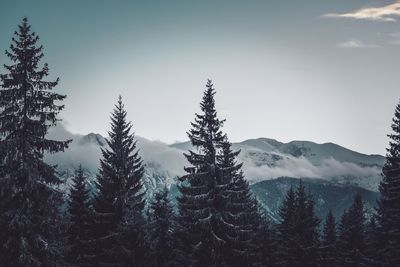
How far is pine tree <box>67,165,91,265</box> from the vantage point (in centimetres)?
3612

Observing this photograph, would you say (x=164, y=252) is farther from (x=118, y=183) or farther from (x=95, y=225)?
(x=118, y=183)

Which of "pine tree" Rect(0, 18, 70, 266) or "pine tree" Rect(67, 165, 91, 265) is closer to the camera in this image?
"pine tree" Rect(0, 18, 70, 266)

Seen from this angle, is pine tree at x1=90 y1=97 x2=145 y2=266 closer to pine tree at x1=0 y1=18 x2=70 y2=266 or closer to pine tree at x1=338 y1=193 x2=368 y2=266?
pine tree at x1=0 y1=18 x2=70 y2=266

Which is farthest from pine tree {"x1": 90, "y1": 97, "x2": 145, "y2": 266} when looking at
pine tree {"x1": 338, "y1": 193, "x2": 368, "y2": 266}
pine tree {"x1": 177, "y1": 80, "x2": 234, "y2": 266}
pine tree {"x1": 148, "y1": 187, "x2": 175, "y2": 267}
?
pine tree {"x1": 338, "y1": 193, "x2": 368, "y2": 266}

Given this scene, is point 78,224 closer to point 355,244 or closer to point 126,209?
point 126,209

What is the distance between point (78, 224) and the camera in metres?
36.9

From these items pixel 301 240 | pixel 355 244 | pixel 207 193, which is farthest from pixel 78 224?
pixel 355 244

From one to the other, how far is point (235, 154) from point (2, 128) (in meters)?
16.7

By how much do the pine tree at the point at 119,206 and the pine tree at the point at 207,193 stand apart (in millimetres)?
4442

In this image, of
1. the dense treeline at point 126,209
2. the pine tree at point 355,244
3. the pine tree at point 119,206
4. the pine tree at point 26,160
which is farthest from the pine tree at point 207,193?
the pine tree at point 355,244

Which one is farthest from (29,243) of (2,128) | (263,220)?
(263,220)

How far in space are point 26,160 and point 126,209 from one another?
37.2 ft

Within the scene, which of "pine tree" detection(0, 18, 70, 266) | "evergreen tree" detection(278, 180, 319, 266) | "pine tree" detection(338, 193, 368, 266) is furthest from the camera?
"pine tree" detection(338, 193, 368, 266)

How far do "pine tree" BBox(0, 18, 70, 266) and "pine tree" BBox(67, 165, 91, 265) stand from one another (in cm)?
1297
